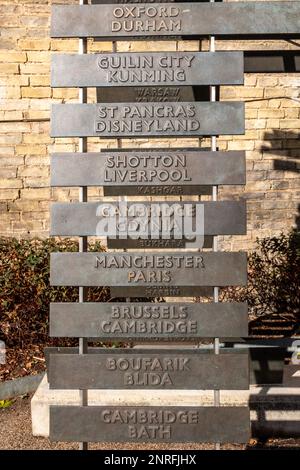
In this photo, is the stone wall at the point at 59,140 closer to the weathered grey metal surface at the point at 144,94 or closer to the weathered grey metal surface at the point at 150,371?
the weathered grey metal surface at the point at 144,94

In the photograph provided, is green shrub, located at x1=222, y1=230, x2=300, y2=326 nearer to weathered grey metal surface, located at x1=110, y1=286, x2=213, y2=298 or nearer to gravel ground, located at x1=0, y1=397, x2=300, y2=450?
gravel ground, located at x1=0, y1=397, x2=300, y2=450

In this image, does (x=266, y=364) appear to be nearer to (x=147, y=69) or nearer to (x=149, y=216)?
(x=149, y=216)

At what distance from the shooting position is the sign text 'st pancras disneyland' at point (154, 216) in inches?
139

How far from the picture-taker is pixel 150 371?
356 cm

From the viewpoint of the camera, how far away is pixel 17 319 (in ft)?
18.4

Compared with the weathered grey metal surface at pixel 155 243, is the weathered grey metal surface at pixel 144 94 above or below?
above

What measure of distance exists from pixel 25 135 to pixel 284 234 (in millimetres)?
3228

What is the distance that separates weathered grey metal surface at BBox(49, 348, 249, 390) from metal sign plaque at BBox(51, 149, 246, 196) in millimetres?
1016

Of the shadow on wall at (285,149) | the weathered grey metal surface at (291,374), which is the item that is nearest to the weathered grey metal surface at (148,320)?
the weathered grey metal surface at (291,374)

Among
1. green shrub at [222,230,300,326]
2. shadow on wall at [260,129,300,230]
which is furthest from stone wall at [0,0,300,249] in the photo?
green shrub at [222,230,300,326]

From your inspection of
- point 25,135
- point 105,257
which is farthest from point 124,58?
point 25,135

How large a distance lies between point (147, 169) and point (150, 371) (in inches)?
46.9

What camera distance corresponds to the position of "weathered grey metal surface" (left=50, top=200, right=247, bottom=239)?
3553 millimetres

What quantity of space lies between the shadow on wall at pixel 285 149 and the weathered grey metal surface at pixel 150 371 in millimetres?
Answer: 3947
